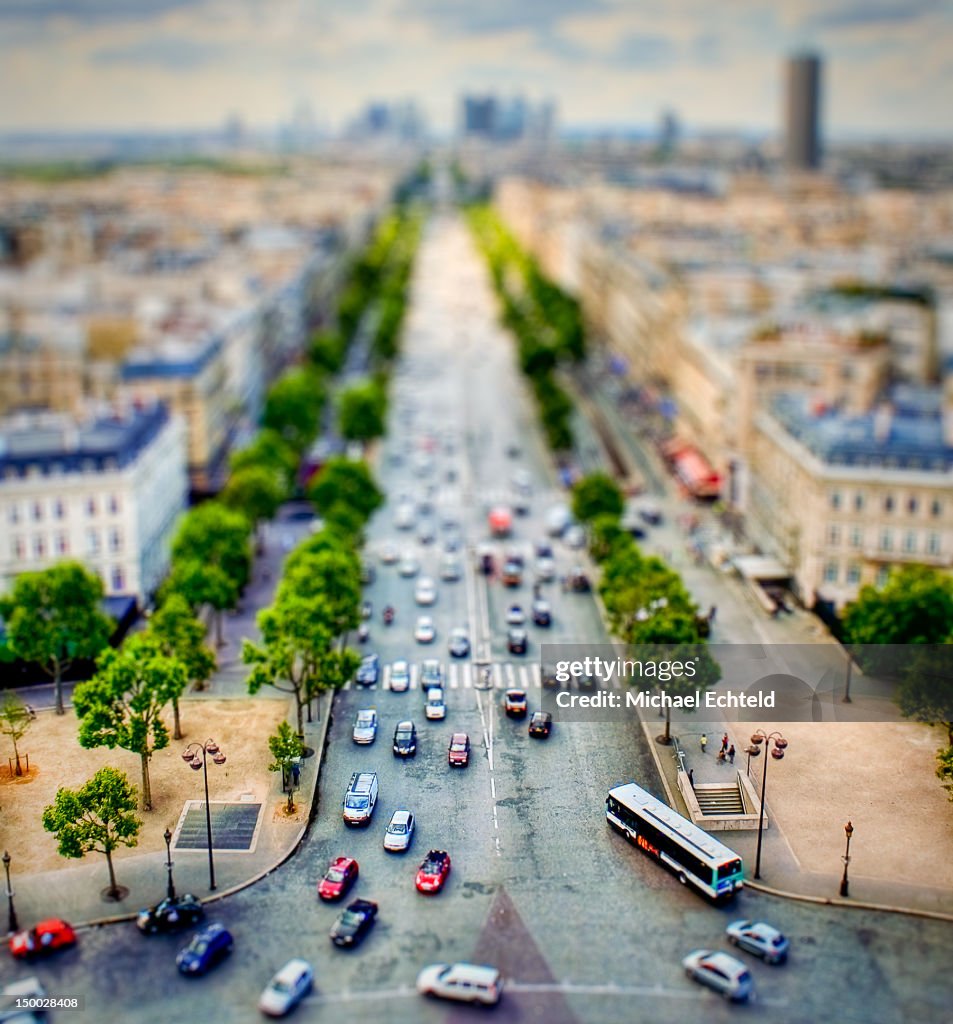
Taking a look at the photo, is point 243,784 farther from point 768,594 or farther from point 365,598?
point 768,594

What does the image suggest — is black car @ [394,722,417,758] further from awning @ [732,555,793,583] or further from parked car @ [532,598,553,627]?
awning @ [732,555,793,583]

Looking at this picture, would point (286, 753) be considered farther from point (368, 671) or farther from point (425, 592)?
point (425, 592)

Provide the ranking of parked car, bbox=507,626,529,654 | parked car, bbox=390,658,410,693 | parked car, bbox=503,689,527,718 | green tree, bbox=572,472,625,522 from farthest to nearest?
green tree, bbox=572,472,625,522 < parked car, bbox=507,626,529,654 < parked car, bbox=390,658,410,693 < parked car, bbox=503,689,527,718

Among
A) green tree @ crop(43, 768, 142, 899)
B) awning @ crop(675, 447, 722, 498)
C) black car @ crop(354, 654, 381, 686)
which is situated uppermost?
green tree @ crop(43, 768, 142, 899)

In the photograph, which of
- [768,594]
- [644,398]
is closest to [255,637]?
[768,594]

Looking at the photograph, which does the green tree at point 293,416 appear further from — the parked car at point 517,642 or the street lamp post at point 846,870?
the street lamp post at point 846,870

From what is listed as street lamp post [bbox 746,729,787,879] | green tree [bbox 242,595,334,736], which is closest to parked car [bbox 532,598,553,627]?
green tree [bbox 242,595,334,736]

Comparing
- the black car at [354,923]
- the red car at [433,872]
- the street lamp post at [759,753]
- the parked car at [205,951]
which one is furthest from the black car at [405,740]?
the parked car at [205,951]
